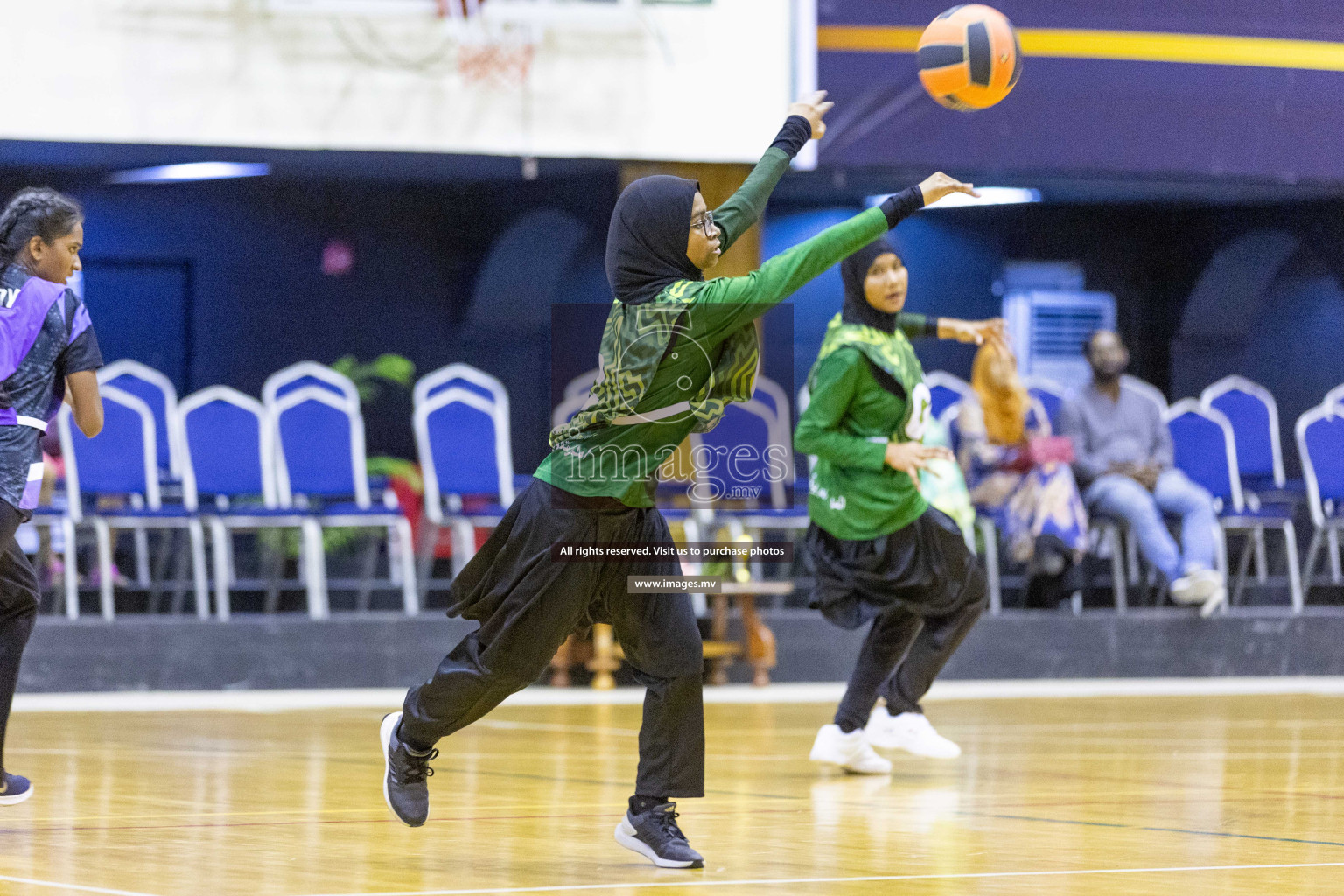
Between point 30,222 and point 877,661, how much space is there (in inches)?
103

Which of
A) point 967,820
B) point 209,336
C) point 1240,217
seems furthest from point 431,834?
point 1240,217

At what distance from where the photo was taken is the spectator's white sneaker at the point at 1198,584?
848 cm

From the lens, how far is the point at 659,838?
3400mm

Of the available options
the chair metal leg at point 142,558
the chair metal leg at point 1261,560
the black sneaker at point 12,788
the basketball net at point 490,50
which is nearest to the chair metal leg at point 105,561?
the chair metal leg at point 142,558

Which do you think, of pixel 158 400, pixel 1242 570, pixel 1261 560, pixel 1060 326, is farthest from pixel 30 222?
pixel 1060 326

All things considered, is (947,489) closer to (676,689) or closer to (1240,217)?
(676,689)

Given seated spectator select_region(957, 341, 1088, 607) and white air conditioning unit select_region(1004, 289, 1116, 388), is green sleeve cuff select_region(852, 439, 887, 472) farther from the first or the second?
white air conditioning unit select_region(1004, 289, 1116, 388)

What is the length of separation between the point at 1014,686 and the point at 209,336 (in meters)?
6.25

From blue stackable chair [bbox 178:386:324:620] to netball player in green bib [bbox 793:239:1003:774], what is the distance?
377 cm

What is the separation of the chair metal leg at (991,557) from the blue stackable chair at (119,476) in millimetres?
3899

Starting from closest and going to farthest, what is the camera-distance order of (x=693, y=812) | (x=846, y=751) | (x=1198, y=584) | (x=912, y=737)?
(x=693, y=812), (x=846, y=751), (x=912, y=737), (x=1198, y=584)

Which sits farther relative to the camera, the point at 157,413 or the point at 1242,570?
the point at 1242,570

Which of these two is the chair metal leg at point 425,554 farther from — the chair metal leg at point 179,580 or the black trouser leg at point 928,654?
the black trouser leg at point 928,654

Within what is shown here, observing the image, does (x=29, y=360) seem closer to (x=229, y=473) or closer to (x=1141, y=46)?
(x=229, y=473)
